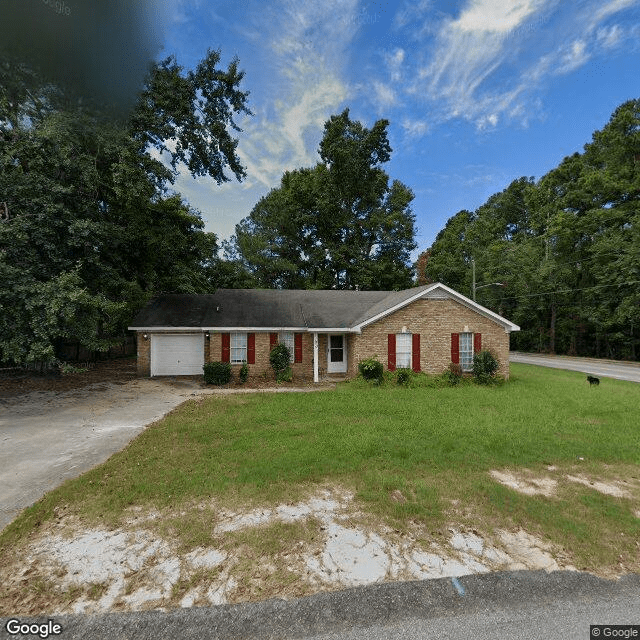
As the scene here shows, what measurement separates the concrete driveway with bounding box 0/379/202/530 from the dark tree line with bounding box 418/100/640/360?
32.4 metres

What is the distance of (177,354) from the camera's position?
1761 cm

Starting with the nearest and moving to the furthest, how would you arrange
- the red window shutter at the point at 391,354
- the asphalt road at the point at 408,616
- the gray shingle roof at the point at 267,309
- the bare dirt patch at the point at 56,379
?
the asphalt road at the point at 408,616 → the bare dirt patch at the point at 56,379 → the red window shutter at the point at 391,354 → the gray shingle roof at the point at 267,309

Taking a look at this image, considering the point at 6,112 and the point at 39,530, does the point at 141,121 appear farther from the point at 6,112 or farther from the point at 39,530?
the point at 39,530

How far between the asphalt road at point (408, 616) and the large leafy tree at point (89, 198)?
10786 millimetres

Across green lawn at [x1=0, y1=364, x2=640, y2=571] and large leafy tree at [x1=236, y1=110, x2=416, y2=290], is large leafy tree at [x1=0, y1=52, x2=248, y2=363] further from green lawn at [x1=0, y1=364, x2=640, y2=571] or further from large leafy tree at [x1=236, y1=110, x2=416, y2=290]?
large leafy tree at [x1=236, y1=110, x2=416, y2=290]

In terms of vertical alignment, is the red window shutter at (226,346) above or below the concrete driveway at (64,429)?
above

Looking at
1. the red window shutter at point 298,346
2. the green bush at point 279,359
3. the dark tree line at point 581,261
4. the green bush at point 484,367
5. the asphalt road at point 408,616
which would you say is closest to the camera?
the asphalt road at point 408,616

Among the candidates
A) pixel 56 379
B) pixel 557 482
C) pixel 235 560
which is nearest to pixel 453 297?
pixel 557 482

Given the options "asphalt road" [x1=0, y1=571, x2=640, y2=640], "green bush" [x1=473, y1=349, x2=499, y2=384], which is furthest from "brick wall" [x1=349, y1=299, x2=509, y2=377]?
"asphalt road" [x1=0, y1=571, x2=640, y2=640]

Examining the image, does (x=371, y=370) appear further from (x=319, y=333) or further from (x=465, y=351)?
(x=465, y=351)

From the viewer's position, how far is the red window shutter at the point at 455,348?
52.2 ft

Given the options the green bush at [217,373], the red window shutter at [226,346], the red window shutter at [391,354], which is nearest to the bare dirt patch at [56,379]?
the green bush at [217,373]

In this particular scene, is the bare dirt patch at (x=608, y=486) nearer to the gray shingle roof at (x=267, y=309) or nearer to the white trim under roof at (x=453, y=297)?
the white trim under roof at (x=453, y=297)

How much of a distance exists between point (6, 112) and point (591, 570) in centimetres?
2066
